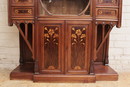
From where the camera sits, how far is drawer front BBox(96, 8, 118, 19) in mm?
2457

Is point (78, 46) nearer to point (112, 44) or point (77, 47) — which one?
point (77, 47)

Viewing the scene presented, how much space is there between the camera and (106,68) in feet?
9.39

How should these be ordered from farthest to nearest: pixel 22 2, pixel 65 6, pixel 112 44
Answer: pixel 112 44
pixel 65 6
pixel 22 2

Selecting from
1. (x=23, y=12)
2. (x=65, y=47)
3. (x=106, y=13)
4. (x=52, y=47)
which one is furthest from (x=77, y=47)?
(x=23, y=12)

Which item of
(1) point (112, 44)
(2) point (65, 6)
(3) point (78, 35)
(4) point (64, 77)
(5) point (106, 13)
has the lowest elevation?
(4) point (64, 77)

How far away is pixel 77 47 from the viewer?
2.53 m

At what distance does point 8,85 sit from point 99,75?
1.22 m

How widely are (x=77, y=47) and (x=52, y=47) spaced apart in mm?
334

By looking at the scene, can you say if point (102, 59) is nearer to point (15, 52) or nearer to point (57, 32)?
point (57, 32)

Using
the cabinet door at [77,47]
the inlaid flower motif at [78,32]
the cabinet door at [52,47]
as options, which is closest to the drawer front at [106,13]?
the cabinet door at [77,47]

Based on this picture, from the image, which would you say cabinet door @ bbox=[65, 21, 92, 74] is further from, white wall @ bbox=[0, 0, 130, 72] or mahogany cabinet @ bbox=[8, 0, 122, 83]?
white wall @ bbox=[0, 0, 130, 72]

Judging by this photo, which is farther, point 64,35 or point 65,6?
point 65,6

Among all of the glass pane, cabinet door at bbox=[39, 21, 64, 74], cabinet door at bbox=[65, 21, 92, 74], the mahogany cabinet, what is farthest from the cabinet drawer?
cabinet door at bbox=[65, 21, 92, 74]

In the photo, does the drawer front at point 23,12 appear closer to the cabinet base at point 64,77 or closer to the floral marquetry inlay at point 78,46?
the floral marquetry inlay at point 78,46
